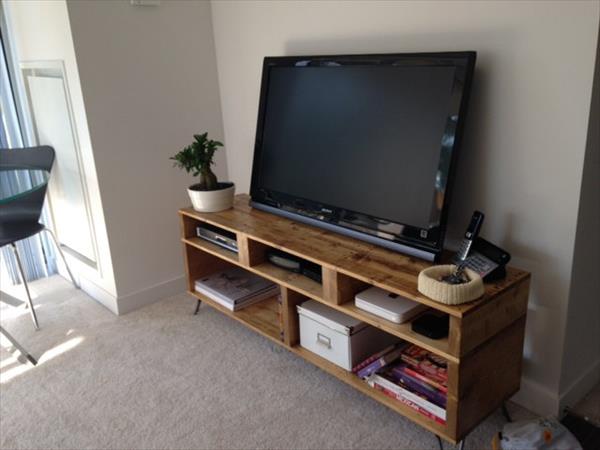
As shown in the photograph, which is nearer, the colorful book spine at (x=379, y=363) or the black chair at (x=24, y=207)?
the colorful book spine at (x=379, y=363)

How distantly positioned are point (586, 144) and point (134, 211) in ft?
6.99

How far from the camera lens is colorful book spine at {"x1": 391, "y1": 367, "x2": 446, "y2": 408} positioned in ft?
5.95

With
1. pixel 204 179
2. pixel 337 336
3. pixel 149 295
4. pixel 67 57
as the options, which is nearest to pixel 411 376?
pixel 337 336

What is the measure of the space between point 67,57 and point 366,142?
153cm

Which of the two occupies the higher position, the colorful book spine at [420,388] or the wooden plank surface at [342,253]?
the wooden plank surface at [342,253]

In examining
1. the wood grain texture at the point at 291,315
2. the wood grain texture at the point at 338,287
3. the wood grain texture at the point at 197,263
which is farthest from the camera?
the wood grain texture at the point at 197,263

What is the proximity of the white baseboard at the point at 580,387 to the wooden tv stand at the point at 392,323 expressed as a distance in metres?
0.21

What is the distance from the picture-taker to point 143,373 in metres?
2.41

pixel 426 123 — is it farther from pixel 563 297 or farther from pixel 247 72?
pixel 247 72

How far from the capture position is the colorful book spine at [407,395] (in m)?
1.79

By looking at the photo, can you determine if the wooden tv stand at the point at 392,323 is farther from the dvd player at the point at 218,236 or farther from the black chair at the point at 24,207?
the black chair at the point at 24,207

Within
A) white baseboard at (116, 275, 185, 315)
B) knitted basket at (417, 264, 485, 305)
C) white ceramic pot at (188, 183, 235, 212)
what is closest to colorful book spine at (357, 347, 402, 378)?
knitted basket at (417, 264, 485, 305)

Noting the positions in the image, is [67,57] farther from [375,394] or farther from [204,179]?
[375,394]

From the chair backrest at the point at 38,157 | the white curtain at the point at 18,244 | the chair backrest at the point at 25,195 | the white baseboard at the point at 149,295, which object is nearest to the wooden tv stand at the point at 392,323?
the white baseboard at the point at 149,295
